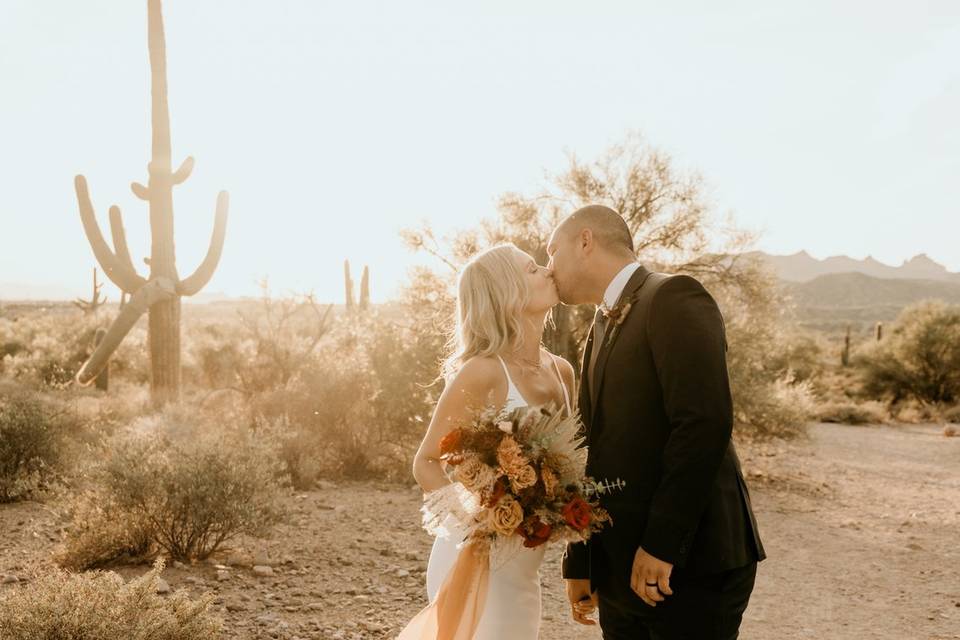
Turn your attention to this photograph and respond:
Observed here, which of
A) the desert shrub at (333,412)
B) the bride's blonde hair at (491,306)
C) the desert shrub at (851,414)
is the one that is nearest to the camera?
the bride's blonde hair at (491,306)

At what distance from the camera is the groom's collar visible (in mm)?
3053

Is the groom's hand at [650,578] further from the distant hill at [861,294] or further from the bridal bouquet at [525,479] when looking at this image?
the distant hill at [861,294]

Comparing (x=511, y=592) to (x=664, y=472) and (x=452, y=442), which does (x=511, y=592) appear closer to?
(x=452, y=442)

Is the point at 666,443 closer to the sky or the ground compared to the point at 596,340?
closer to the ground

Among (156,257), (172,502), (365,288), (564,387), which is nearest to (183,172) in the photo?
(156,257)

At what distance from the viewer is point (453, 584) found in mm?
3299

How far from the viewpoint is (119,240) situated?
13594 millimetres

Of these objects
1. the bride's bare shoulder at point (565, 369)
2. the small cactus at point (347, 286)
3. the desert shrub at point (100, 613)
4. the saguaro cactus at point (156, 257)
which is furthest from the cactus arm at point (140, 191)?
the small cactus at point (347, 286)

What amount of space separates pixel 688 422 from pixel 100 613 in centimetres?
307

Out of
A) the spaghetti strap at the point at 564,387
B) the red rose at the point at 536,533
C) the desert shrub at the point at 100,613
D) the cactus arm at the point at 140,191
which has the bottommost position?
the desert shrub at the point at 100,613

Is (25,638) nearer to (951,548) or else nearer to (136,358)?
(951,548)

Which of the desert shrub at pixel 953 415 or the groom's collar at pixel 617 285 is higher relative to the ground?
the groom's collar at pixel 617 285

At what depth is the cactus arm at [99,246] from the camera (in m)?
13.0

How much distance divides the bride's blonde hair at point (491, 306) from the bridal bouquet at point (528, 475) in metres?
0.66
